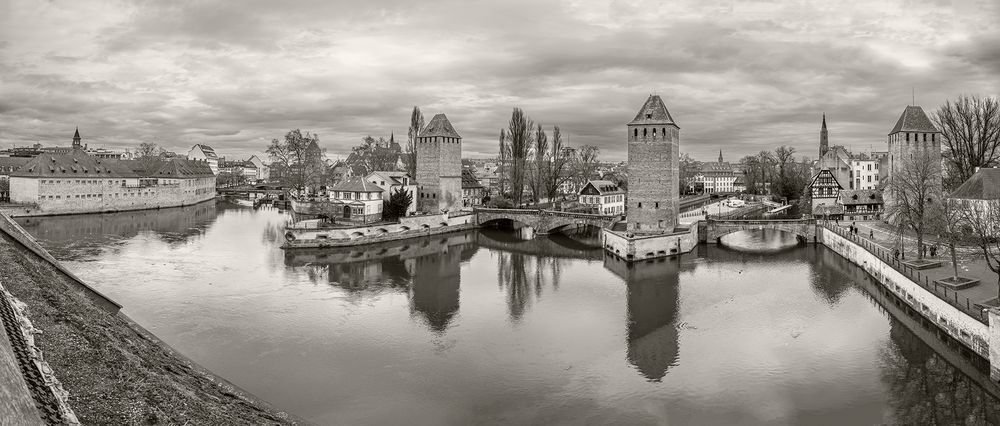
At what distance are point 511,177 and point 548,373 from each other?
31.3 meters

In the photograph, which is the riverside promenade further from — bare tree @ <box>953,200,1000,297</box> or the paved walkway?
bare tree @ <box>953,200,1000,297</box>

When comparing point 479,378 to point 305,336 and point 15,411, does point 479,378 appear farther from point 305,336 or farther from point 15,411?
point 15,411

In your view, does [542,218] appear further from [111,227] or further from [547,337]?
[111,227]

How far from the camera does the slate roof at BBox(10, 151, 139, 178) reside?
3906 cm

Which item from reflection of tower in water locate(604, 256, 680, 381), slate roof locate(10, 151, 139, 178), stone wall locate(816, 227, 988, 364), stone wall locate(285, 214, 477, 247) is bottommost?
reflection of tower in water locate(604, 256, 680, 381)

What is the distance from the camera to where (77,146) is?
60.9 m

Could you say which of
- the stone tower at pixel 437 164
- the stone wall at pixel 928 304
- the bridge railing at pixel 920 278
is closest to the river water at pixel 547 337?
the stone wall at pixel 928 304

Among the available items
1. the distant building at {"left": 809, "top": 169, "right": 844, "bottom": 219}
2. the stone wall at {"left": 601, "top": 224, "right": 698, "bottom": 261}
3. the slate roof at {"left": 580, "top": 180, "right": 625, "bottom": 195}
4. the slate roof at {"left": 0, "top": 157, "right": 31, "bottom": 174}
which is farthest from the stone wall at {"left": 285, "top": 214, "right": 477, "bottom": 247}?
the slate roof at {"left": 0, "top": 157, "right": 31, "bottom": 174}

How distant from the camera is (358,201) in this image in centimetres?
3472

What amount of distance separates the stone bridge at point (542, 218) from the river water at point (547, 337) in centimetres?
723

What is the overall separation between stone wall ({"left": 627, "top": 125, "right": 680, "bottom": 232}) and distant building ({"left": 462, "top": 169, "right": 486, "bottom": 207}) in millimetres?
19730

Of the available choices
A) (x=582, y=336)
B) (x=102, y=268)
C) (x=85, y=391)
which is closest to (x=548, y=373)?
(x=582, y=336)

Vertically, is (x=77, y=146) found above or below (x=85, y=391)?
above

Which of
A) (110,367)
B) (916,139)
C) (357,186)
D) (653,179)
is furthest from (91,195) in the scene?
(916,139)
